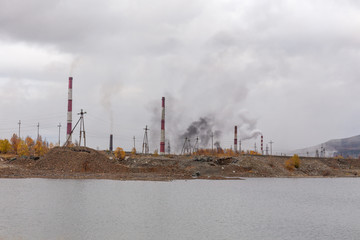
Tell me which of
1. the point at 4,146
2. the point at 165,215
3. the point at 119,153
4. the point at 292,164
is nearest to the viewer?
→ the point at 165,215

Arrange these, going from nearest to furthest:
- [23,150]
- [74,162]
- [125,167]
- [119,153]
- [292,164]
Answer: [74,162], [125,167], [292,164], [119,153], [23,150]

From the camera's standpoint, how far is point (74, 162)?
247 ft

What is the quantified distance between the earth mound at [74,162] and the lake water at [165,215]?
2255 centimetres

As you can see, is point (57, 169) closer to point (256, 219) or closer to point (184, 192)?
point (184, 192)

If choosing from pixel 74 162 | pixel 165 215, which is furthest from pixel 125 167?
pixel 165 215

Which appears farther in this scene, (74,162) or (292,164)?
(292,164)

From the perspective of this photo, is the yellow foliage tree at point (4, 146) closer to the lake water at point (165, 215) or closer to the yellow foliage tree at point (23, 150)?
the yellow foliage tree at point (23, 150)

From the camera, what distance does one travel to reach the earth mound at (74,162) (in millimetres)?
74381

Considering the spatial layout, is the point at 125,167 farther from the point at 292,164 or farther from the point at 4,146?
the point at 4,146

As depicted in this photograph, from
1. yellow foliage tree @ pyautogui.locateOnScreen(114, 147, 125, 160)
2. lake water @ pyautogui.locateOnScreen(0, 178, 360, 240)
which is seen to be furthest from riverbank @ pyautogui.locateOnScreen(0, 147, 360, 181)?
lake water @ pyautogui.locateOnScreen(0, 178, 360, 240)

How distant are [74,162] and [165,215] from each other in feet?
147

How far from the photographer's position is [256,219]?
33875mm

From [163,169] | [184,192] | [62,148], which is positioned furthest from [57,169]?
[184,192]

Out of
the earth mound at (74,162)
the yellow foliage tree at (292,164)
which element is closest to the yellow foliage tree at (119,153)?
the earth mound at (74,162)
